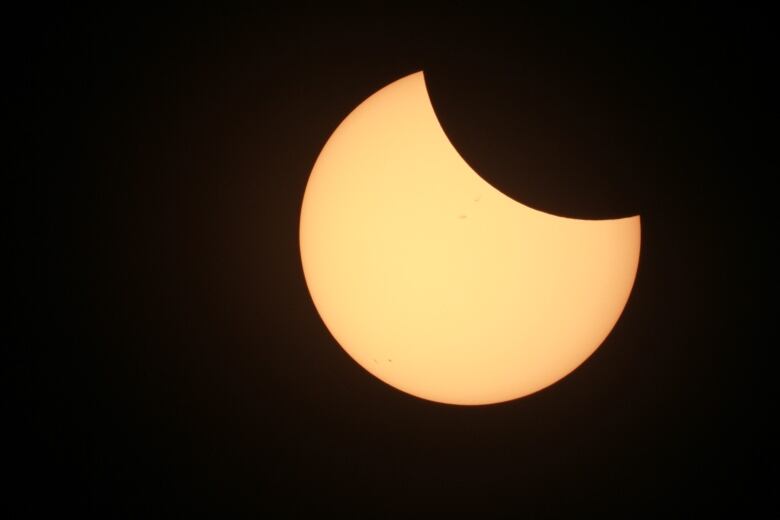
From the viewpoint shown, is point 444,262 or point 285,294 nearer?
point 444,262

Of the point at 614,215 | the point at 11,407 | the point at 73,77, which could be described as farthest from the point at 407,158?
the point at 11,407

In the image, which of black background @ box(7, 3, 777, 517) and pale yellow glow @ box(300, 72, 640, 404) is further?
black background @ box(7, 3, 777, 517)

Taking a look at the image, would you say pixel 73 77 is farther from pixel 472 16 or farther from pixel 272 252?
pixel 472 16

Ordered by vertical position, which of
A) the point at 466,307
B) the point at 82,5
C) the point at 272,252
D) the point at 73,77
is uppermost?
the point at 82,5

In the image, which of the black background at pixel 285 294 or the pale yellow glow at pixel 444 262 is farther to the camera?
the black background at pixel 285 294
